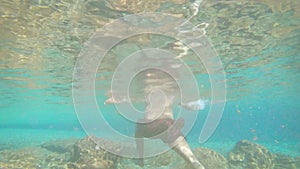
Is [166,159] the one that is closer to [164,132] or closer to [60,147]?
[164,132]

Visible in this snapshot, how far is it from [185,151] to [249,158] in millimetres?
8749

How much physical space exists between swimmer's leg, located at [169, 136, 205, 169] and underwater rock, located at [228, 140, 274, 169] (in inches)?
278

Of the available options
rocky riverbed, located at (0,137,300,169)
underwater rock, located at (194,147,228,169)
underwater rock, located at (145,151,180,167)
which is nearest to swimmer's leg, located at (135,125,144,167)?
rocky riverbed, located at (0,137,300,169)

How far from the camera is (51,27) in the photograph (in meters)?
12.1

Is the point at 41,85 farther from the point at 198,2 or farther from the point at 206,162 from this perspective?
the point at 198,2

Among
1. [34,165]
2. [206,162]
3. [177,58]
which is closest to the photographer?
[34,165]

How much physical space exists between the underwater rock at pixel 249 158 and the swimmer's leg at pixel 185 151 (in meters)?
7.07

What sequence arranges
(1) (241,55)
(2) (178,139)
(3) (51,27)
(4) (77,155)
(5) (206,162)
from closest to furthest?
(2) (178,139)
(4) (77,155)
(3) (51,27)
(5) (206,162)
(1) (241,55)

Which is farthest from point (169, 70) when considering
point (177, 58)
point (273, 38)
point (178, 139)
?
point (178, 139)

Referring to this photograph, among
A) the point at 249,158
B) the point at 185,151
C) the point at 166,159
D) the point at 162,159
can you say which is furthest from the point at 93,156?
the point at 249,158

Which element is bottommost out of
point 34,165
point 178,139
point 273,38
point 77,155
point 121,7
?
point 34,165

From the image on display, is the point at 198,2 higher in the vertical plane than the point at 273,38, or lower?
higher

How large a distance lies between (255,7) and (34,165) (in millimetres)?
14102

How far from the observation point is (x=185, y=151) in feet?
30.9
